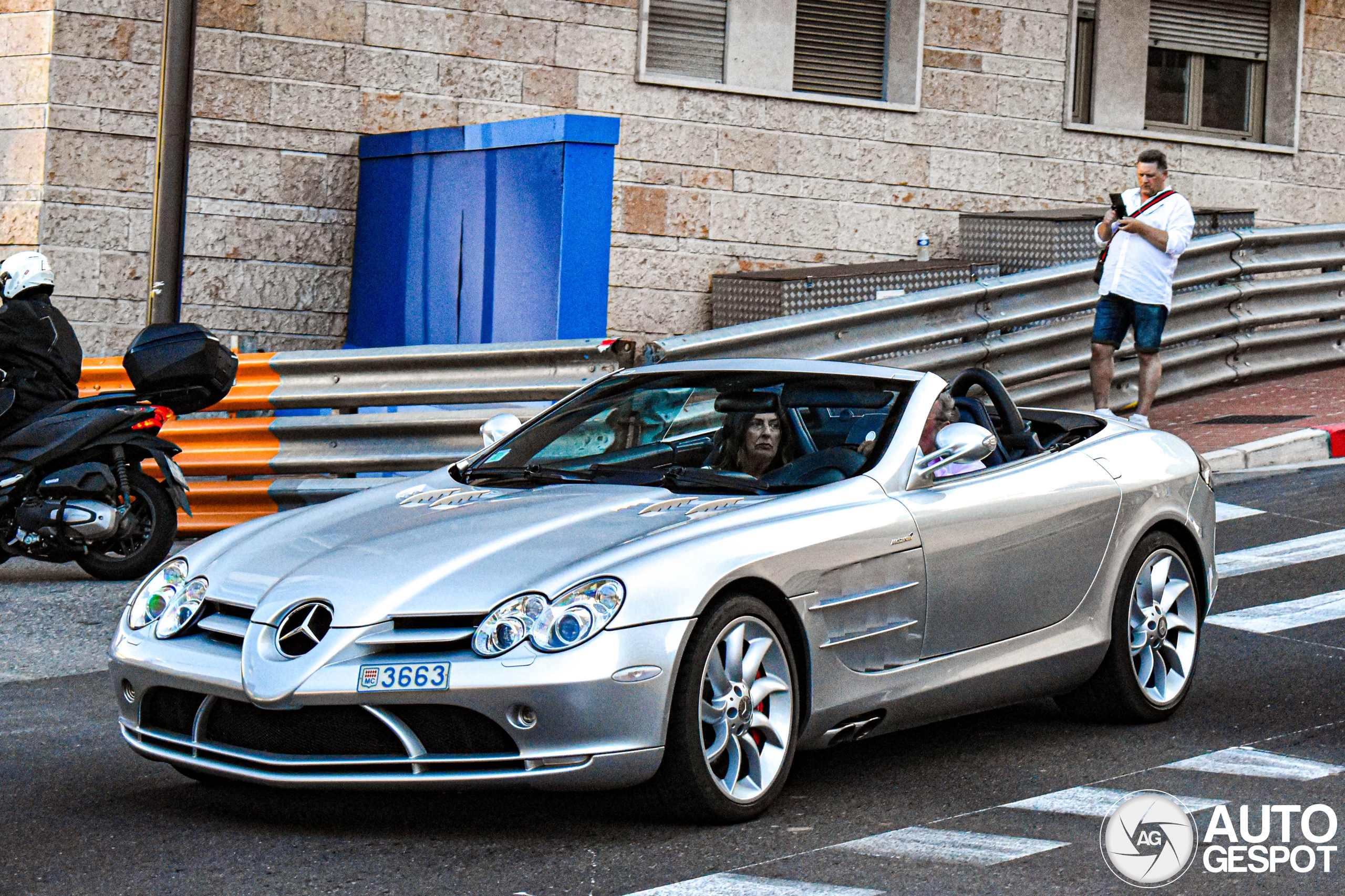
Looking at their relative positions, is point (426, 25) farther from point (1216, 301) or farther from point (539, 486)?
point (539, 486)

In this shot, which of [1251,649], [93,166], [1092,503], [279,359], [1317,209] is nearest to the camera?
[1092,503]

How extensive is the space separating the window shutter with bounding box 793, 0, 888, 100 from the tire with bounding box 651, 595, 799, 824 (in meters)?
11.1

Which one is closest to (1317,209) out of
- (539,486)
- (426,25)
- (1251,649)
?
(426,25)

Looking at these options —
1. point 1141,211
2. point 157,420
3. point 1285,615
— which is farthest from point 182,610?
point 1141,211

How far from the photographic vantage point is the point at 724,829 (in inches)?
191

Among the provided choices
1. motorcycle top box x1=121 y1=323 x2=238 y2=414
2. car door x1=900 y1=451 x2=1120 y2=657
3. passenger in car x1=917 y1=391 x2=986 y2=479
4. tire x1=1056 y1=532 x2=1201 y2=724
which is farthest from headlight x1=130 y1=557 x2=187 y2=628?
motorcycle top box x1=121 y1=323 x2=238 y2=414

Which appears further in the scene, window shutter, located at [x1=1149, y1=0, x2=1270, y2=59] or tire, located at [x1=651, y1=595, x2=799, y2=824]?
window shutter, located at [x1=1149, y1=0, x2=1270, y2=59]

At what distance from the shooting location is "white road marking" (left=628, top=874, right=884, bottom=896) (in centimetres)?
429

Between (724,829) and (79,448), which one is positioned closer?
(724,829)

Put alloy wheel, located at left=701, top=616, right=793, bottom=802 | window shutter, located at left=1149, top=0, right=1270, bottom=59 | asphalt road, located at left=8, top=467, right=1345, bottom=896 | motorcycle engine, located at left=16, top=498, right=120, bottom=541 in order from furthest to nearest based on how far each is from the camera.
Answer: window shutter, located at left=1149, top=0, right=1270, bottom=59 → motorcycle engine, located at left=16, top=498, right=120, bottom=541 → alloy wheel, located at left=701, top=616, right=793, bottom=802 → asphalt road, located at left=8, top=467, right=1345, bottom=896

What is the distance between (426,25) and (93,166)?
2.67 meters

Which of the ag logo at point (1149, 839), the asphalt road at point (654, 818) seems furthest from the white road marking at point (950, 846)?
the ag logo at point (1149, 839)

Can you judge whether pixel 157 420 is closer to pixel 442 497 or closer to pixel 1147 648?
pixel 442 497

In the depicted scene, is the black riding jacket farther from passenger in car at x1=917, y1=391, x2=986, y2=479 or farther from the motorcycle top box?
passenger in car at x1=917, y1=391, x2=986, y2=479
